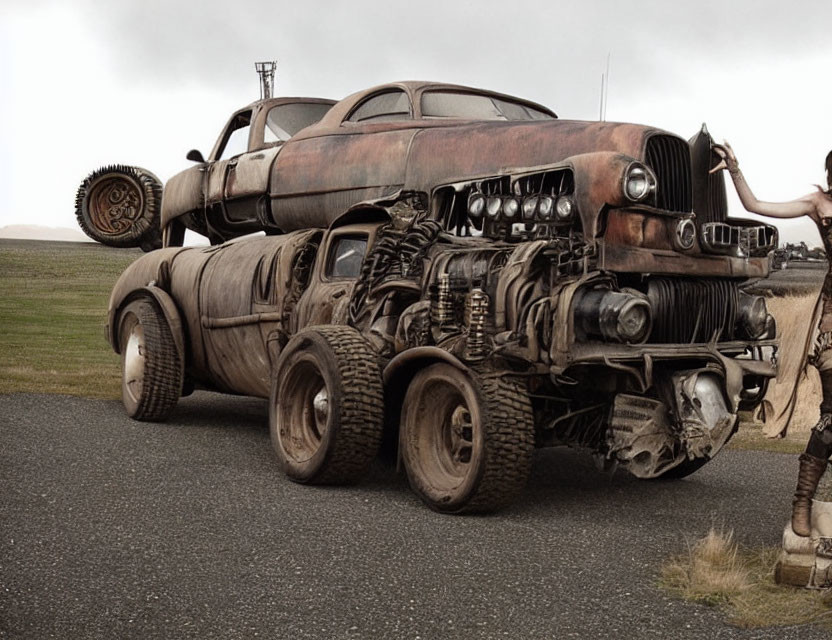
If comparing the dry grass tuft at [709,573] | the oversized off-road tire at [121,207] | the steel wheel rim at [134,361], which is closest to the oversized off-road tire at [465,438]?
the dry grass tuft at [709,573]

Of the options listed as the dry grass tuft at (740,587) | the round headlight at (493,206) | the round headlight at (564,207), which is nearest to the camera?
the dry grass tuft at (740,587)

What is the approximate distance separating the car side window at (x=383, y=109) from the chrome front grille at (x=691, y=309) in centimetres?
314

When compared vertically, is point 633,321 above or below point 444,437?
above

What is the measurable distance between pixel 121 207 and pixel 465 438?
1857 cm

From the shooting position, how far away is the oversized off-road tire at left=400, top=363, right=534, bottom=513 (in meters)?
6.83

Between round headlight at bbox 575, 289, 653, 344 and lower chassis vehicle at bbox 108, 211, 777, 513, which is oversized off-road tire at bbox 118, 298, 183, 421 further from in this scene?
round headlight at bbox 575, 289, 653, 344

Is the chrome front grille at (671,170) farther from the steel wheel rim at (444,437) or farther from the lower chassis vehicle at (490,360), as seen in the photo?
the steel wheel rim at (444,437)

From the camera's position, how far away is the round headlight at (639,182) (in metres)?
7.21

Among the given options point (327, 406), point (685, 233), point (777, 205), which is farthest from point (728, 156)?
point (327, 406)

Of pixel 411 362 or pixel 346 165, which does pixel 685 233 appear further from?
pixel 346 165

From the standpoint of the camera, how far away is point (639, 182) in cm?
724

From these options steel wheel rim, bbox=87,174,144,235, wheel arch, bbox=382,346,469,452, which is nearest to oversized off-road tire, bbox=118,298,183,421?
wheel arch, bbox=382,346,469,452

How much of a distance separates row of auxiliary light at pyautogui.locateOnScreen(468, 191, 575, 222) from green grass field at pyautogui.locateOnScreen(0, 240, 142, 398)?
20.4 ft

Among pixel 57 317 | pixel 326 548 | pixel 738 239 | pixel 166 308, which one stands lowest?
pixel 326 548
